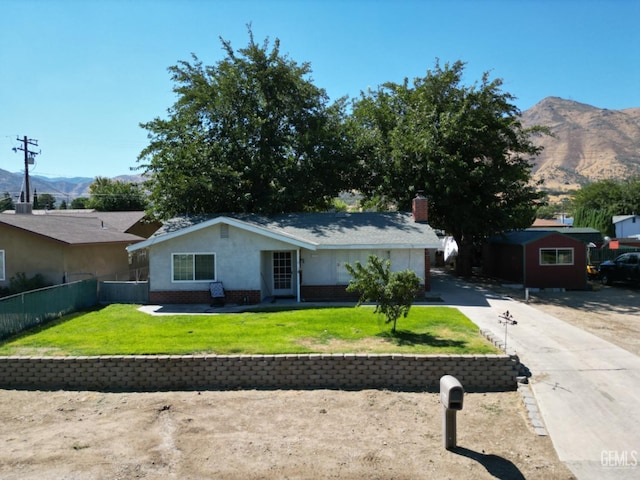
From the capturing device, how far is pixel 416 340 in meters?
11.3

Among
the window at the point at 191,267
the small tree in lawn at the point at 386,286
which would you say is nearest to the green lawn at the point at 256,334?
the small tree in lawn at the point at 386,286

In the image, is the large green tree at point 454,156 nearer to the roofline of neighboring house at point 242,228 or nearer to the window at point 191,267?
the roofline of neighboring house at point 242,228

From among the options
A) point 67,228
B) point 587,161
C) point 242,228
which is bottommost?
point 242,228

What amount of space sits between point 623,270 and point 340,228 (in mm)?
15633

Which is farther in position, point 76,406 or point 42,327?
point 42,327

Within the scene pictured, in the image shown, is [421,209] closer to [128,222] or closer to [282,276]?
[282,276]

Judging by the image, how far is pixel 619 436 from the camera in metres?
7.11

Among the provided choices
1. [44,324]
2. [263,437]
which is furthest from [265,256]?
[263,437]

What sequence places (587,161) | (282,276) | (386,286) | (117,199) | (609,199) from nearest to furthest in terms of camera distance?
(386,286), (282,276), (117,199), (609,199), (587,161)

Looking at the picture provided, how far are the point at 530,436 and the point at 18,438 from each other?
8259 mm

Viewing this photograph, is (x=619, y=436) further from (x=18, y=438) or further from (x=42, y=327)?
(x=42, y=327)

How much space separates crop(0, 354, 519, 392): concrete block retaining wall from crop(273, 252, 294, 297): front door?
9891 millimetres

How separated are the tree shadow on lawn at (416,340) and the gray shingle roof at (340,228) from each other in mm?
6896

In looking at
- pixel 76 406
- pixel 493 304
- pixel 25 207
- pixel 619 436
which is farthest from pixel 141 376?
pixel 25 207
